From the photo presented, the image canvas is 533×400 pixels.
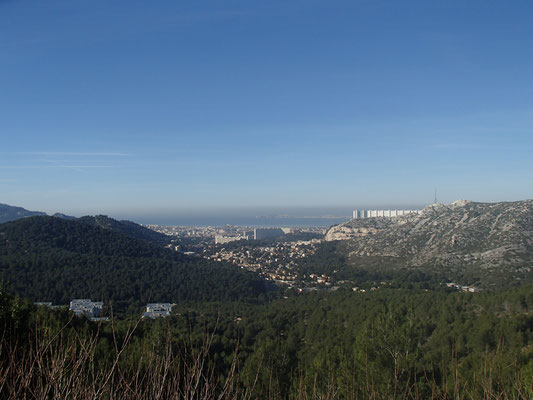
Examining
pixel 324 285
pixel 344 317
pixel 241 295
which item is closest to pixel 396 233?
pixel 324 285

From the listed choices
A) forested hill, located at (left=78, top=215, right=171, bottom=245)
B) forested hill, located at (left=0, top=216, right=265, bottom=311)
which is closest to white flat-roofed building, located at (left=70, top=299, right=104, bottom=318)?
forested hill, located at (left=0, top=216, right=265, bottom=311)

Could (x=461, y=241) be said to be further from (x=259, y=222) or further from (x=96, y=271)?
(x=259, y=222)

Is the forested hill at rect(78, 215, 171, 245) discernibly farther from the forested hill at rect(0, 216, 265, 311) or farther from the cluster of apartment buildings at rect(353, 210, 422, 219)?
the cluster of apartment buildings at rect(353, 210, 422, 219)

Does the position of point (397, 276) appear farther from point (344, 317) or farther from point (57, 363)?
point (57, 363)

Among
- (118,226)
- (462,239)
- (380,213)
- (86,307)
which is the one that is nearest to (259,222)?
(380,213)

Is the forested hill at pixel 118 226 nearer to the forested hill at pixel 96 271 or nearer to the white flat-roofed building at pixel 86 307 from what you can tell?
the forested hill at pixel 96 271
